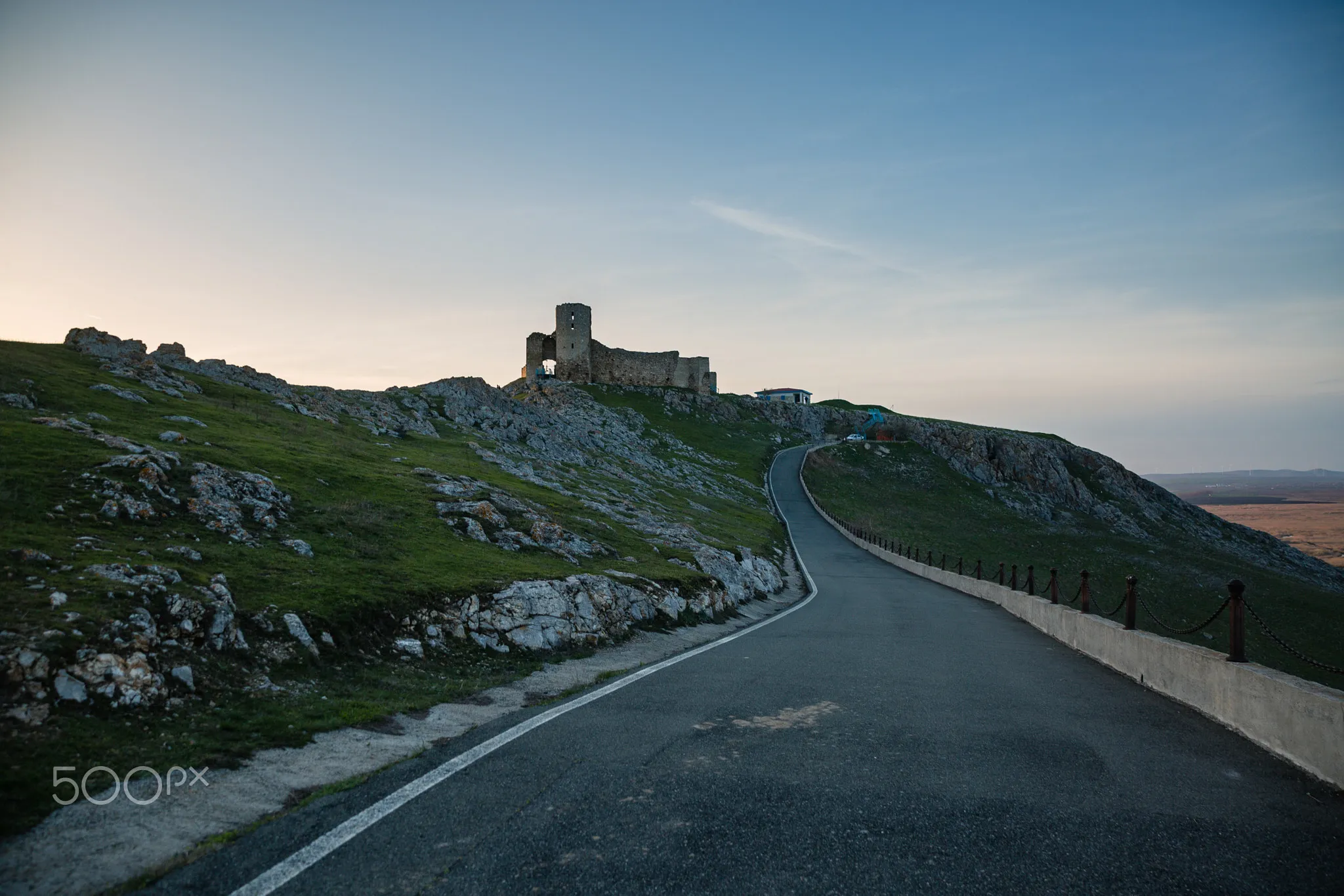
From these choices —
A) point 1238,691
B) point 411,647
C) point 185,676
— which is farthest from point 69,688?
point 1238,691

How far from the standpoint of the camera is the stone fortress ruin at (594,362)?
111 metres

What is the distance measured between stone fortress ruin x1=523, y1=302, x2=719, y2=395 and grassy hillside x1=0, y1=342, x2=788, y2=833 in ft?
260

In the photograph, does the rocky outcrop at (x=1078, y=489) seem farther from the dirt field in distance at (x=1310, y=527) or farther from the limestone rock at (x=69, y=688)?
the limestone rock at (x=69, y=688)

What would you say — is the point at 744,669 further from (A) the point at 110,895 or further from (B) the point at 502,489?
(B) the point at 502,489

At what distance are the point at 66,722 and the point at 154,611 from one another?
9.01ft

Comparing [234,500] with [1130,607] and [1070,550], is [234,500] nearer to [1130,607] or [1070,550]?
[1130,607]

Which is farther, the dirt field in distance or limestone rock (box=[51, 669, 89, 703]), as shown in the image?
the dirt field in distance

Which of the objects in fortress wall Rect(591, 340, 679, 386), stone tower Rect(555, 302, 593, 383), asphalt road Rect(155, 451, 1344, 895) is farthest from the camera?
→ fortress wall Rect(591, 340, 679, 386)

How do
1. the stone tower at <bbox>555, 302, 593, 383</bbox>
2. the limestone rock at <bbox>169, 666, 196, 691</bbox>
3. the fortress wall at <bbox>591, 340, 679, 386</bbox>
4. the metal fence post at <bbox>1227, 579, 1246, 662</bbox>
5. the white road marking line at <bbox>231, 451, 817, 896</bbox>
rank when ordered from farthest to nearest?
1. the fortress wall at <bbox>591, 340, 679, 386</bbox>
2. the stone tower at <bbox>555, 302, 593, 383</bbox>
3. the metal fence post at <bbox>1227, 579, 1246, 662</bbox>
4. the limestone rock at <bbox>169, 666, 196, 691</bbox>
5. the white road marking line at <bbox>231, 451, 817, 896</bbox>

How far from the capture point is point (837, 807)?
6.14 m

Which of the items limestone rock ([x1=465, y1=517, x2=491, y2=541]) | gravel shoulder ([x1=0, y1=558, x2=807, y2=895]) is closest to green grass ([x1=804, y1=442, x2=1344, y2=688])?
limestone rock ([x1=465, y1=517, x2=491, y2=541])

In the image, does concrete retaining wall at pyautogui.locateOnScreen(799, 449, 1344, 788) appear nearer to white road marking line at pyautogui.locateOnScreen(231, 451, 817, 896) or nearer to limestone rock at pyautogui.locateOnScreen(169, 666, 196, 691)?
white road marking line at pyautogui.locateOnScreen(231, 451, 817, 896)

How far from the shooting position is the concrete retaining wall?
7363 mm

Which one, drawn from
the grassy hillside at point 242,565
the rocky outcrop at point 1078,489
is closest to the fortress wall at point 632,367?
the rocky outcrop at point 1078,489
